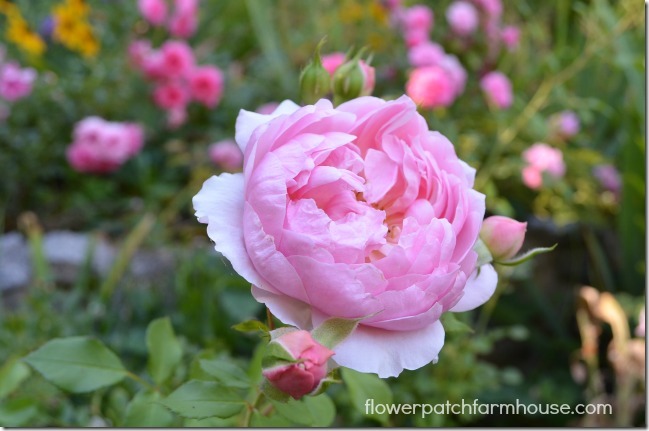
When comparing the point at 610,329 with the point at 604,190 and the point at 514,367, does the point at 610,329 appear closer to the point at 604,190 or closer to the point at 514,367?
the point at 514,367

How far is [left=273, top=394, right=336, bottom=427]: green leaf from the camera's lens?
1.63 feet

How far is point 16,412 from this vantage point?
0.67m

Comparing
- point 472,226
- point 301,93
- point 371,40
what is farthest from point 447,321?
point 371,40

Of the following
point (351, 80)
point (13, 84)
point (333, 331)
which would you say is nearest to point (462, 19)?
point (13, 84)

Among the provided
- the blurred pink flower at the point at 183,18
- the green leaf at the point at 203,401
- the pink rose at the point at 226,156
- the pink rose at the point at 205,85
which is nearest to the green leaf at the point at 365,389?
the green leaf at the point at 203,401

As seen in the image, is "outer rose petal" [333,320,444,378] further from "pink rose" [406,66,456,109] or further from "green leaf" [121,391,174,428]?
"pink rose" [406,66,456,109]

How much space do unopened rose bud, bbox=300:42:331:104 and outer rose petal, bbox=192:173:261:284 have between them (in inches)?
5.1

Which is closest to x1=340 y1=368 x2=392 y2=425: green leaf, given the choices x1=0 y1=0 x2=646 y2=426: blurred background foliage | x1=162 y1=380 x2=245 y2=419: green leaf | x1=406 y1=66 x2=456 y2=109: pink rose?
x1=162 y1=380 x2=245 y2=419: green leaf

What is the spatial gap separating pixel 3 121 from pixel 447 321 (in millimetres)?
Result: 1733

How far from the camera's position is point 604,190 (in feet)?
6.05

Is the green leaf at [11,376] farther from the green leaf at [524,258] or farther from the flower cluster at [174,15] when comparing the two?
the flower cluster at [174,15]

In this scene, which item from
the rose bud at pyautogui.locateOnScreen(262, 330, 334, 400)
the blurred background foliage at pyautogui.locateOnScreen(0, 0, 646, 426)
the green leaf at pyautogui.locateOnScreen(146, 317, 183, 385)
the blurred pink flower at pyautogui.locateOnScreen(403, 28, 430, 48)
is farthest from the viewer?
the blurred pink flower at pyautogui.locateOnScreen(403, 28, 430, 48)

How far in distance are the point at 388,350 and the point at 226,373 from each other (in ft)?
0.53

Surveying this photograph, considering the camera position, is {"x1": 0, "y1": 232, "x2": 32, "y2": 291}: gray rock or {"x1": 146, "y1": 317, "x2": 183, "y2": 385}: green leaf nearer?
{"x1": 146, "y1": 317, "x2": 183, "y2": 385}: green leaf
